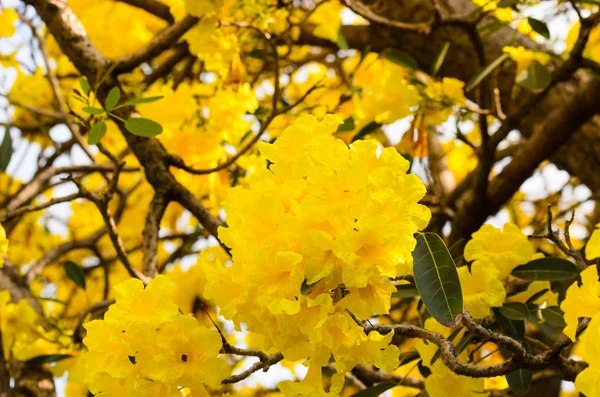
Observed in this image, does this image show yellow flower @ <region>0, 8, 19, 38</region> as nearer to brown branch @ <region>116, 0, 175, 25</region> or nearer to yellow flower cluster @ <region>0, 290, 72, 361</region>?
brown branch @ <region>116, 0, 175, 25</region>

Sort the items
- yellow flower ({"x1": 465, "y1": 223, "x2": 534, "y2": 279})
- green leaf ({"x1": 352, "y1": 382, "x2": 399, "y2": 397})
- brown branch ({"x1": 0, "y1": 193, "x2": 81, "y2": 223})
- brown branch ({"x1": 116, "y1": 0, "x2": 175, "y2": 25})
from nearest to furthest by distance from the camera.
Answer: yellow flower ({"x1": 465, "y1": 223, "x2": 534, "y2": 279}), green leaf ({"x1": 352, "y1": 382, "x2": 399, "y2": 397}), brown branch ({"x1": 0, "y1": 193, "x2": 81, "y2": 223}), brown branch ({"x1": 116, "y1": 0, "x2": 175, "y2": 25})

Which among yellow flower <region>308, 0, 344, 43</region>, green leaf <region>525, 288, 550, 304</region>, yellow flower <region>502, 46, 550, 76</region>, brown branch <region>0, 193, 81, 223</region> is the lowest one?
green leaf <region>525, 288, 550, 304</region>

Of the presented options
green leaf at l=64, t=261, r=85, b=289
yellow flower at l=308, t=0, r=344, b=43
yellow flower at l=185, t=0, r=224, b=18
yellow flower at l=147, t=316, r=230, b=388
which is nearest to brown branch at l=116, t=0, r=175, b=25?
yellow flower at l=308, t=0, r=344, b=43

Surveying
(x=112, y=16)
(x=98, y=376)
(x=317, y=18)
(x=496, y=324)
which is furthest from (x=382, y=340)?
(x=112, y=16)

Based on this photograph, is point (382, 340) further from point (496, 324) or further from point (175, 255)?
point (175, 255)

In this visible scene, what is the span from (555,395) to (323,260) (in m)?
1.82

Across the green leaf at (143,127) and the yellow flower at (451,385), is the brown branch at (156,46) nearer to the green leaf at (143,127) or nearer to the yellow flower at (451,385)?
the green leaf at (143,127)

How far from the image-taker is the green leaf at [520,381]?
1.28 metres

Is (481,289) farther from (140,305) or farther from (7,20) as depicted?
(7,20)

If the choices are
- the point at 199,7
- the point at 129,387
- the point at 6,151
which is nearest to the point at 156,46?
the point at 199,7

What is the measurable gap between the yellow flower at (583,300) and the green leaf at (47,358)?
133 centimetres

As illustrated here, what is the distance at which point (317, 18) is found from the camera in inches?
103

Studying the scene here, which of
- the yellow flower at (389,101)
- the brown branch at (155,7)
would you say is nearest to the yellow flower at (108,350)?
the yellow flower at (389,101)

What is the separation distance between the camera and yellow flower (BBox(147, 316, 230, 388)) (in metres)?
0.96
